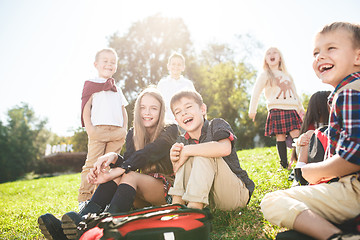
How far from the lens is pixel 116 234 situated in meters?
1.35

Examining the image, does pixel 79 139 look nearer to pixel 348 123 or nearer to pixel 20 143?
pixel 20 143

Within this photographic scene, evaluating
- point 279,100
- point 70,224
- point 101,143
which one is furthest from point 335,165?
point 279,100

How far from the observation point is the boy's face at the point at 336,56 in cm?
157

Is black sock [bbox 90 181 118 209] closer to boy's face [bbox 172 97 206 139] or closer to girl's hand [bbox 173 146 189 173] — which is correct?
girl's hand [bbox 173 146 189 173]

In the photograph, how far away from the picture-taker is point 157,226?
4.80 feet

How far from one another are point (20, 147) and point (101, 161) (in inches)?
1114

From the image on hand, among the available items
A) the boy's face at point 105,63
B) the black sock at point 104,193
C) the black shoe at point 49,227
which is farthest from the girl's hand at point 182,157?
the boy's face at point 105,63

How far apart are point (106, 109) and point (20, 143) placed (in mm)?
27366

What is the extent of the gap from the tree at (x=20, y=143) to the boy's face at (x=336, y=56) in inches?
1099

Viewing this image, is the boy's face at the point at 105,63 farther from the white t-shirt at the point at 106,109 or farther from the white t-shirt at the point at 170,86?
the white t-shirt at the point at 170,86

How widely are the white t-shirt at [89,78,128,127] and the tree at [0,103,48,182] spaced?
24631 mm

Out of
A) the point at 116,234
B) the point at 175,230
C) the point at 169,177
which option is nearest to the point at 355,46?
the point at 175,230

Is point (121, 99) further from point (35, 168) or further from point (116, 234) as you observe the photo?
point (35, 168)

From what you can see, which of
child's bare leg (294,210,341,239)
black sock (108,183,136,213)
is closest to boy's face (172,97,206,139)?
black sock (108,183,136,213)
